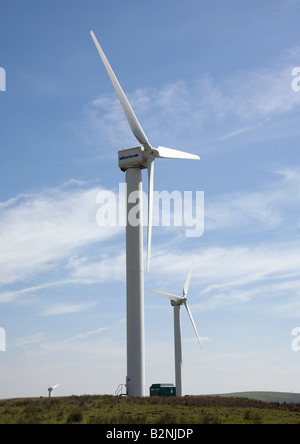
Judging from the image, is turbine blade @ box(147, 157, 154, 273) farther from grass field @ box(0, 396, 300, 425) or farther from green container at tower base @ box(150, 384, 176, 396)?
green container at tower base @ box(150, 384, 176, 396)

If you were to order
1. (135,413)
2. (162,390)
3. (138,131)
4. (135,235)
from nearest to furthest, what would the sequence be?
(135,413) < (135,235) < (138,131) < (162,390)

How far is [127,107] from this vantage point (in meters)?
70.0

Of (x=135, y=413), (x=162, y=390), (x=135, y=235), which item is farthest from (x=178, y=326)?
(x=135, y=413)

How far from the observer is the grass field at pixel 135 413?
3684 centimetres

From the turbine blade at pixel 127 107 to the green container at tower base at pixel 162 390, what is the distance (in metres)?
31.2

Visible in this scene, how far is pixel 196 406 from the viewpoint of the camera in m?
49.0

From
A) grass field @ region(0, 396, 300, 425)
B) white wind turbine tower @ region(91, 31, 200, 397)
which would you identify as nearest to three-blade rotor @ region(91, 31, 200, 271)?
white wind turbine tower @ region(91, 31, 200, 397)

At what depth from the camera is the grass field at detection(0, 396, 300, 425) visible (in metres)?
36.8

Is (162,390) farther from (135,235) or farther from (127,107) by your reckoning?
(127,107)

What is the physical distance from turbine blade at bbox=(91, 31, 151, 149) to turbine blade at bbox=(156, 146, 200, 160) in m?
1.72

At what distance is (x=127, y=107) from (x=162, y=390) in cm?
3703
